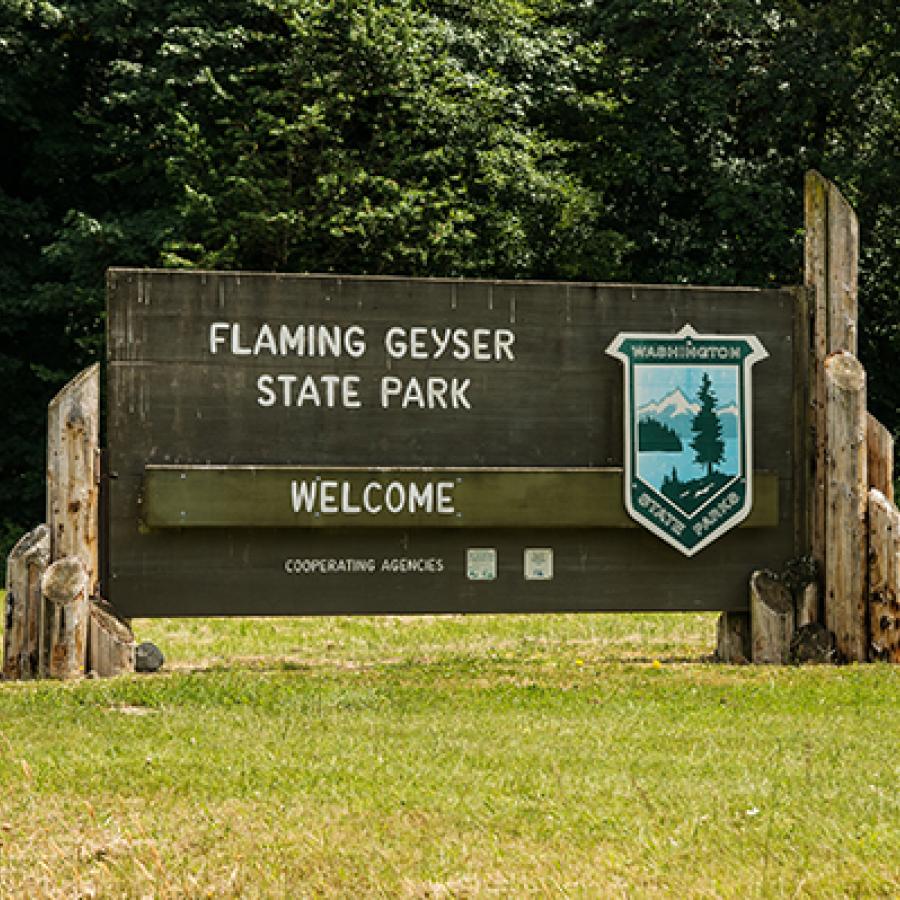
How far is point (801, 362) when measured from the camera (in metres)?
12.3

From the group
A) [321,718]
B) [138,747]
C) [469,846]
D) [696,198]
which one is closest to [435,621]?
[321,718]

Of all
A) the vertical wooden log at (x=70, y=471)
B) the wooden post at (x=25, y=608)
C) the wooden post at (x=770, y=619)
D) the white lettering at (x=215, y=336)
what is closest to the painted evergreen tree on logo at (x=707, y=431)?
the wooden post at (x=770, y=619)

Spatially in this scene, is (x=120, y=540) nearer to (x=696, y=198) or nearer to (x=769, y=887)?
(x=769, y=887)

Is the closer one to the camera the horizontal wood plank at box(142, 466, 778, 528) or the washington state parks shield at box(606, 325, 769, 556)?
the horizontal wood plank at box(142, 466, 778, 528)

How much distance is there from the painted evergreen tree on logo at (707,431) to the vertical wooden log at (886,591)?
4.23 feet

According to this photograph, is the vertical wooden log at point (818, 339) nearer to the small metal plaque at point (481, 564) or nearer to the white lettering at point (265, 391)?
the small metal plaque at point (481, 564)

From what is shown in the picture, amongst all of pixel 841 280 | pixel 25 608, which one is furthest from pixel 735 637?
pixel 25 608

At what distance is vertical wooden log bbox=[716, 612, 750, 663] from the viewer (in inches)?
480

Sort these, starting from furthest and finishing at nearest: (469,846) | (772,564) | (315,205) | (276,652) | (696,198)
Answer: (696,198) < (315,205) < (276,652) < (772,564) < (469,846)

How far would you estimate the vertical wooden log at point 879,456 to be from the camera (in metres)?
12.2

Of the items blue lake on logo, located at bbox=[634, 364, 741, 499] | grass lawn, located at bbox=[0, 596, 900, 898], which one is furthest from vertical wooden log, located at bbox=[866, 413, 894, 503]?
grass lawn, located at bbox=[0, 596, 900, 898]

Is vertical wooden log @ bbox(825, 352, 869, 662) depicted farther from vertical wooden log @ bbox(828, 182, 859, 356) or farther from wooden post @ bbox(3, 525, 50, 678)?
wooden post @ bbox(3, 525, 50, 678)

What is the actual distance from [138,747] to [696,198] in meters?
22.5

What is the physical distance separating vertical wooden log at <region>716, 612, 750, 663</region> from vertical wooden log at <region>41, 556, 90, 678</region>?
4.88 metres
